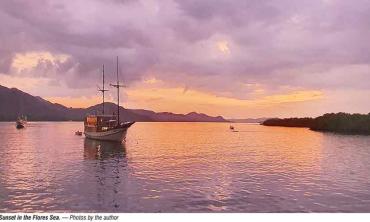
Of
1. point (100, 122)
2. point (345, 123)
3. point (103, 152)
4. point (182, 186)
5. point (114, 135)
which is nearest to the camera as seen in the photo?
point (182, 186)

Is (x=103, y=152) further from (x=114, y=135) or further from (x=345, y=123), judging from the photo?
(x=345, y=123)

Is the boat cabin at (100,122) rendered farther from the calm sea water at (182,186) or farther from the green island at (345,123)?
the green island at (345,123)

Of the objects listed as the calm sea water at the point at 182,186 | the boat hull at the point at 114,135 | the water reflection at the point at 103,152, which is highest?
the boat hull at the point at 114,135

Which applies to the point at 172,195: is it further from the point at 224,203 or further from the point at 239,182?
the point at 239,182

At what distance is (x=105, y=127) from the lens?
7081 centimetres

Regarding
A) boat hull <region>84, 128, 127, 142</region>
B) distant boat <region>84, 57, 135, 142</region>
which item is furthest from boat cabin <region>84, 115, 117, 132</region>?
boat hull <region>84, 128, 127, 142</region>

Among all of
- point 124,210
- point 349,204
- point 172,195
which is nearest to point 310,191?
point 349,204

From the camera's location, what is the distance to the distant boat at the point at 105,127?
214 ft

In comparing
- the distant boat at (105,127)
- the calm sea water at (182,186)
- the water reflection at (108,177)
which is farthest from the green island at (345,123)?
the water reflection at (108,177)

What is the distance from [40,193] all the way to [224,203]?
1064cm

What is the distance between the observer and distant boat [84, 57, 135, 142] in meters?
65.2

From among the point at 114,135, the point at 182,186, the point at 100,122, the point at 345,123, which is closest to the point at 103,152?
the point at 114,135

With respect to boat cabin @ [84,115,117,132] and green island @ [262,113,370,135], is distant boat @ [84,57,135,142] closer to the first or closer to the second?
boat cabin @ [84,115,117,132]

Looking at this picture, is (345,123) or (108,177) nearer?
(108,177)
